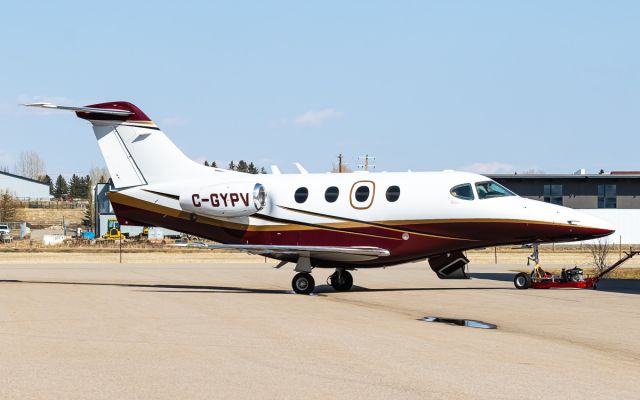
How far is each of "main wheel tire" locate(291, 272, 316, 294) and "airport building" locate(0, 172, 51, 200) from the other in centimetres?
14538

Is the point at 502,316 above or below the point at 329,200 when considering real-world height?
below

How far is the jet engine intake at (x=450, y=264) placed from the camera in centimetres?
2648

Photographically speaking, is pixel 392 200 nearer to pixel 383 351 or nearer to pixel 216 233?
pixel 216 233

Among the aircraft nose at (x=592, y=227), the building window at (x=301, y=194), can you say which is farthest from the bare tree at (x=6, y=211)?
the aircraft nose at (x=592, y=227)

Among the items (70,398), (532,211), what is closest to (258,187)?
(532,211)

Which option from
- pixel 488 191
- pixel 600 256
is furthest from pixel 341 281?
pixel 600 256

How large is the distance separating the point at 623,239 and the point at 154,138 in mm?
63359

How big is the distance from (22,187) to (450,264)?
156 m

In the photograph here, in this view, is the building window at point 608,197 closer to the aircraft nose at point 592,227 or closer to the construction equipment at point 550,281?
the construction equipment at point 550,281

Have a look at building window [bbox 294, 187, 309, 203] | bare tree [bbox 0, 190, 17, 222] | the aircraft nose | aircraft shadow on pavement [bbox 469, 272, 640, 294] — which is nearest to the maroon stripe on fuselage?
the aircraft nose

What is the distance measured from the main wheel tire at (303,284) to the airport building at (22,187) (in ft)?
477

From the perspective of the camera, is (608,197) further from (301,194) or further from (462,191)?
(301,194)

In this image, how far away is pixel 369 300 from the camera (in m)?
23.4

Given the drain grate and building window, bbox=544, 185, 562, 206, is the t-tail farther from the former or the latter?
building window, bbox=544, 185, 562, 206
